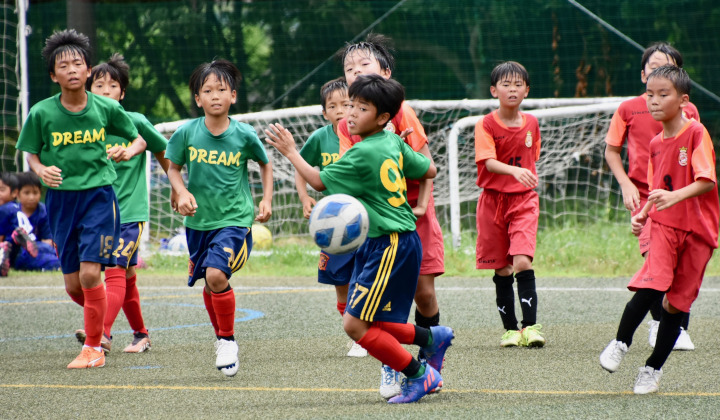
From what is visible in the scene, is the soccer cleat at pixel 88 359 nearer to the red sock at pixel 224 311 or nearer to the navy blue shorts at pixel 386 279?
the red sock at pixel 224 311

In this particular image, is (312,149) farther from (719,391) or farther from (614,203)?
(614,203)

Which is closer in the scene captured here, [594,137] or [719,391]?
[719,391]

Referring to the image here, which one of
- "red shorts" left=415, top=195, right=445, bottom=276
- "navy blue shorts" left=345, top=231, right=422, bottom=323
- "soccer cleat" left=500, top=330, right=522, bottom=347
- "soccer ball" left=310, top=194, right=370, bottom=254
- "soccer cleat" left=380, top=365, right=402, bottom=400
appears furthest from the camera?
"soccer cleat" left=500, top=330, right=522, bottom=347

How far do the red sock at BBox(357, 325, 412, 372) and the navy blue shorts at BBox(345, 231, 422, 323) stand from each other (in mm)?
64

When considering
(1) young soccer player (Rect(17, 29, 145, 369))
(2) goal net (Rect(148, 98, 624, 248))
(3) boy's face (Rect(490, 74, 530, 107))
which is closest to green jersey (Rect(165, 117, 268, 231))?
(1) young soccer player (Rect(17, 29, 145, 369))

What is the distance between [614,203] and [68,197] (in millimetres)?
8323

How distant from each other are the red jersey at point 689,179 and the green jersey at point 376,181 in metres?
1.20

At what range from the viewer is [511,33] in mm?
13219

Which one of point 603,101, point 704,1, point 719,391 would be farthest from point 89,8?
point 719,391

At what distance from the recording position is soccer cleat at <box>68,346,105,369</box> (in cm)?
507

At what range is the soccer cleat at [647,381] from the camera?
4.08 m

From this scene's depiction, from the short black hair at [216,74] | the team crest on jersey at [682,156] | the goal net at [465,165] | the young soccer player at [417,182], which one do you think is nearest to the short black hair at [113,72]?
the short black hair at [216,74]

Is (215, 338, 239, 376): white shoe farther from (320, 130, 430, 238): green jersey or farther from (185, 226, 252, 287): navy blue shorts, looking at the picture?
(320, 130, 430, 238): green jersey

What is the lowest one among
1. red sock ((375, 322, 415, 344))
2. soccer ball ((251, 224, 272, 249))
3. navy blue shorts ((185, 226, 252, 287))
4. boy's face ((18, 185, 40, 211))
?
soccer ball ((251, 224, 272, 249))
